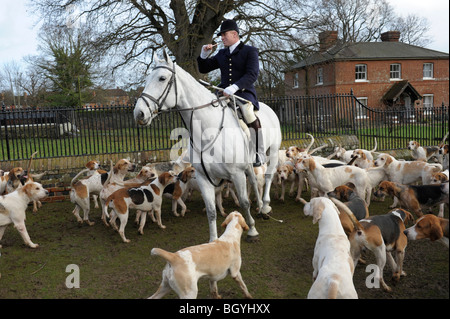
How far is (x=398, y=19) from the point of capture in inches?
1703

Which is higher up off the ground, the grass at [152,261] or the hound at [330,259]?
the hound at [330,259]

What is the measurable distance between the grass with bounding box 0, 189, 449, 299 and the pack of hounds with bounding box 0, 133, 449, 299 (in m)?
0.23

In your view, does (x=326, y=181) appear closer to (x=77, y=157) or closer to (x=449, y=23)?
(x=449, y=23)

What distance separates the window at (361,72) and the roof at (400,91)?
2.44 meters

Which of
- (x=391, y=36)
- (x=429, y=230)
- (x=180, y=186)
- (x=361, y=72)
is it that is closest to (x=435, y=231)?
(x=429, y=230)

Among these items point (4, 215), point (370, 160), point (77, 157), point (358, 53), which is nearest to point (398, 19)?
point (358, 53)

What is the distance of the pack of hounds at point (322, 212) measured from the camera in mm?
3418

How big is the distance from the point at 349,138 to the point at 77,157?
8.47m

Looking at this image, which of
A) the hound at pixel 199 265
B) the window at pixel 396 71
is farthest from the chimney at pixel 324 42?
the hound at pixel 199 265

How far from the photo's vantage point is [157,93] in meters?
4.53

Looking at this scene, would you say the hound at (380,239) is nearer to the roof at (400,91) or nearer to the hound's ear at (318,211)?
the hound's ear at (318,211)

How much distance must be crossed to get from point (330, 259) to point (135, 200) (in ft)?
11.8

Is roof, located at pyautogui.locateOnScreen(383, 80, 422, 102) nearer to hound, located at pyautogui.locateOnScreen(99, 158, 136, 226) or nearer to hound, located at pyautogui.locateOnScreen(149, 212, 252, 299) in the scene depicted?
hound, located at pyautogui.locateOnScreen(99, 158, 136, 226)

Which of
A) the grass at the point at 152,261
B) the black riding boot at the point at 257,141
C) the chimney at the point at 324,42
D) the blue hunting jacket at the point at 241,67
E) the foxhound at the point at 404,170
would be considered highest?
the chimney at the point at 324,42
